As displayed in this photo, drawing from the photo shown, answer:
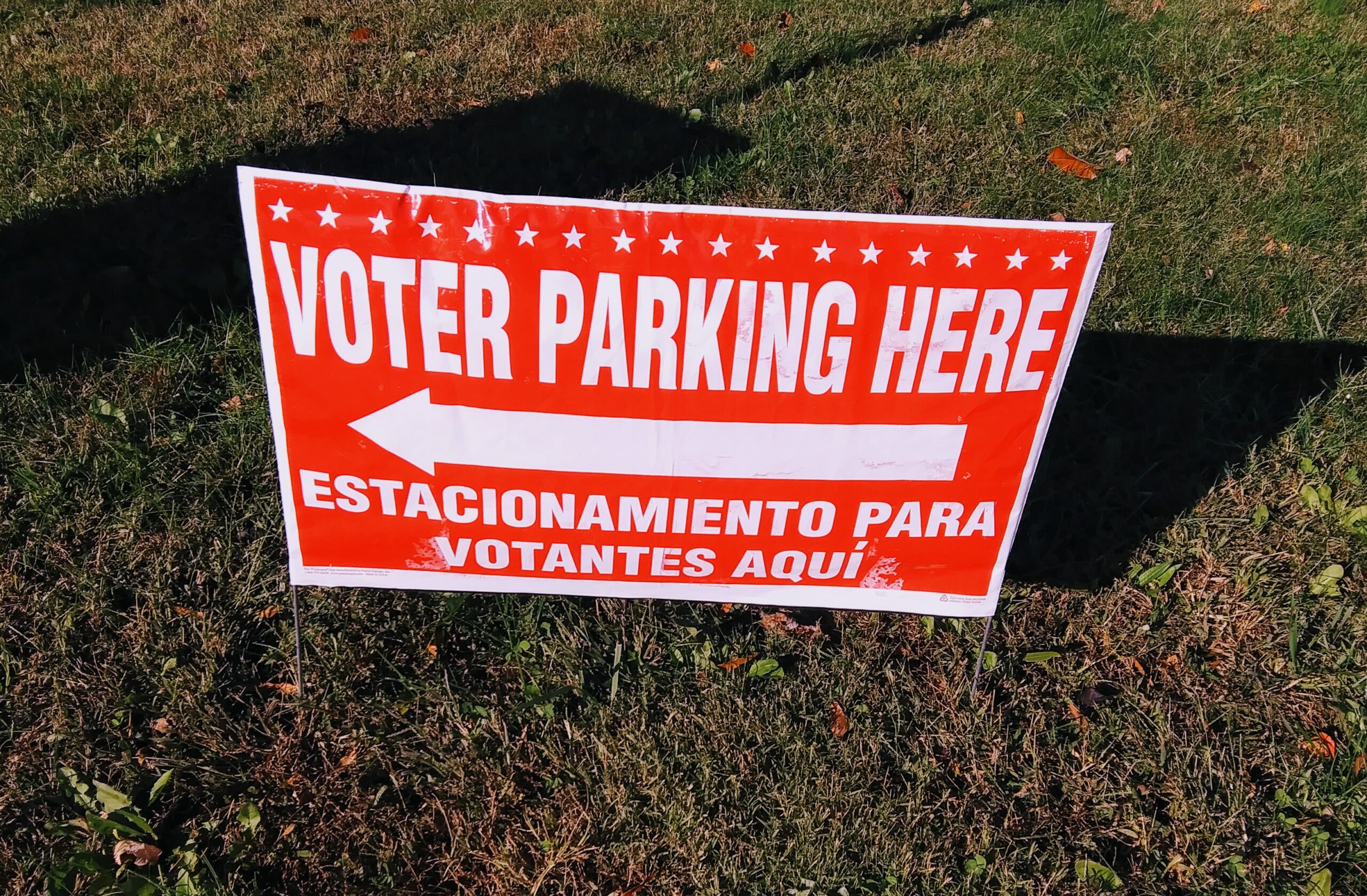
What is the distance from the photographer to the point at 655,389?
90.0 inches

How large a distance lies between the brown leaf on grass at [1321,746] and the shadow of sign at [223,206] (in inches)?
136

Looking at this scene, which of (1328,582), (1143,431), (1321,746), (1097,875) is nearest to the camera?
(1097,875)

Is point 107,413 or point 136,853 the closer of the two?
point 136,853

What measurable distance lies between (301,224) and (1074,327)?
1.67m

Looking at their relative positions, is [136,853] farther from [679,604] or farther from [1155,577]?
[1155,577]

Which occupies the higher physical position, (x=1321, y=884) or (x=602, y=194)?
(x=602, y=194)

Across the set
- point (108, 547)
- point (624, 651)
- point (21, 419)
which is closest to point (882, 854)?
point (624, 651)

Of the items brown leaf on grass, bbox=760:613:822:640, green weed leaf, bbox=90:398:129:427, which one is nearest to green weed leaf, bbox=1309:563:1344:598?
brown leaf on grass, bbox=760:613:822:640

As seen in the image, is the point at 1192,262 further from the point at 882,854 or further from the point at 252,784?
the point at 252,784

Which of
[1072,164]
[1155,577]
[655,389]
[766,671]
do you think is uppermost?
[655,389]

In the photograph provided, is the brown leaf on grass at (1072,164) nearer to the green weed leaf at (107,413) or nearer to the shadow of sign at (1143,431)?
the shadow of sign at (1143,431)

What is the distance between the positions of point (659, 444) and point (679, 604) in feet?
2.89

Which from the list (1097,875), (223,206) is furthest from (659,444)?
(223,206)

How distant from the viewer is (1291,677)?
2.96 metres
